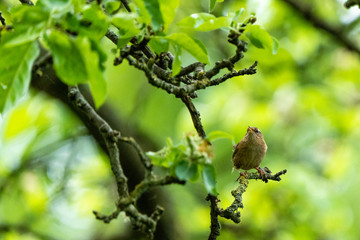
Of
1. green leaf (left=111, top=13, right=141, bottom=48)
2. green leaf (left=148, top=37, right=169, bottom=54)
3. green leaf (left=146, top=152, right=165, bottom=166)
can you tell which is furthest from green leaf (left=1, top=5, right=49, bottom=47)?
green leaf (left=146, top=152, right=165, bottom=166)

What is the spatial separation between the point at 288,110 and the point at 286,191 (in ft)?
7.69

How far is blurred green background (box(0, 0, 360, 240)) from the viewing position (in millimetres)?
5359

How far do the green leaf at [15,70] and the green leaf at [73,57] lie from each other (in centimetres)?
8

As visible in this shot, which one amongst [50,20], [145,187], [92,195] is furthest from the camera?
[92,195]

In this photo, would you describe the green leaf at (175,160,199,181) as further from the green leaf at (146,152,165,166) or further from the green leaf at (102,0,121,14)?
the green leaf at (102,0,121,14)

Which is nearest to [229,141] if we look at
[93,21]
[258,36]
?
[258,36]

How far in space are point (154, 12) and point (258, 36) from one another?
1.31 feet

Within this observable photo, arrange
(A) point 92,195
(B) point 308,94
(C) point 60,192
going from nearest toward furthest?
(C) point 60,192, (B) point 308,94, (A) point 92,195

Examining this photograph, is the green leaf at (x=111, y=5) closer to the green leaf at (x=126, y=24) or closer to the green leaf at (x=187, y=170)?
the green leaf at (x=126, y=24)

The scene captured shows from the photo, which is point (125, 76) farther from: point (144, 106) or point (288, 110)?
point (288, 110)

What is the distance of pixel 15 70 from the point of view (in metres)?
1.40

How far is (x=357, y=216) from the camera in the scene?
7.82 m

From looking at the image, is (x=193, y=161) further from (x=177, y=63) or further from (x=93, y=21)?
(x=93, y=21)

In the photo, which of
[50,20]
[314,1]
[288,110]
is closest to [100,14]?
[50,20]
